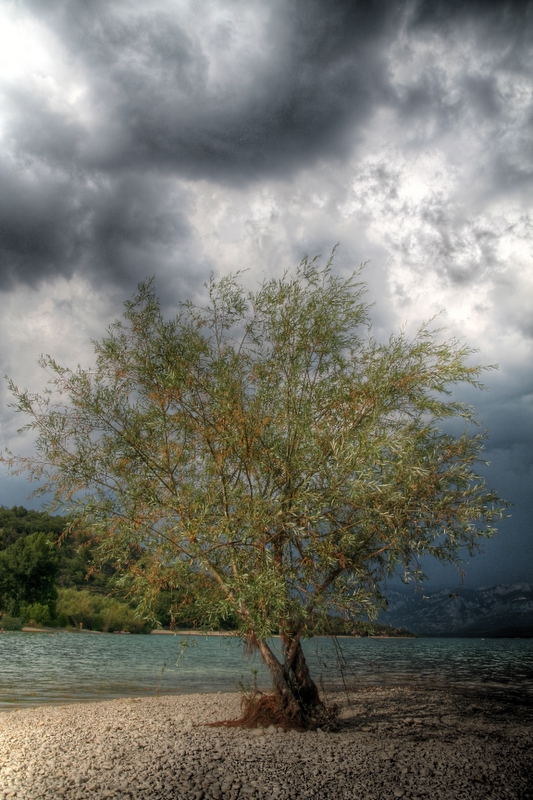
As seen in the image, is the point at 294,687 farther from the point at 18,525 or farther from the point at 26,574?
the point at 18,525

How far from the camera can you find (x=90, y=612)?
9431cm

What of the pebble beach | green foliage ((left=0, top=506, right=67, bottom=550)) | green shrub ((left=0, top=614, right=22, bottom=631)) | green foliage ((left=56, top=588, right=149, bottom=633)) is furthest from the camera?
green foliage ((left=0, top=506, right=67, bottom=550))

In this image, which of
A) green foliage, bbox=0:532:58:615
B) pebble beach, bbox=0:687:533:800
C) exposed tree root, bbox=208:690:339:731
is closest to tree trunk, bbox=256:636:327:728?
exposed tree root, bbox=208:690:339:731

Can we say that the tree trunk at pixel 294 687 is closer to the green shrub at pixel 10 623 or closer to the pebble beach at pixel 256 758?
the pebble beach at pixel 256 758

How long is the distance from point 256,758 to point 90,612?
317 ft

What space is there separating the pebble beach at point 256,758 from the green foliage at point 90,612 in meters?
85.8

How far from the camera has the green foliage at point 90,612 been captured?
9244 centimetres

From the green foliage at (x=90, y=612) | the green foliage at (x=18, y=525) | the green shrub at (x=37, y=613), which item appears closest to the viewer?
the green shrub at (x=37, y=613)

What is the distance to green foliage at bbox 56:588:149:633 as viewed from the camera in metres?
92.4

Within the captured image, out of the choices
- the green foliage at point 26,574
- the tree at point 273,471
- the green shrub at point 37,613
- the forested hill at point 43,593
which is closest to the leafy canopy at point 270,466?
the tree at point 273,471

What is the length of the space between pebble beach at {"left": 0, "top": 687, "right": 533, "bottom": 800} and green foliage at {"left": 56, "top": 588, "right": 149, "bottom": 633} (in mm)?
85790

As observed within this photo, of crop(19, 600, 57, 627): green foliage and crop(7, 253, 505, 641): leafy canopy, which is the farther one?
crop(19, 600, 57, 627): green foliage

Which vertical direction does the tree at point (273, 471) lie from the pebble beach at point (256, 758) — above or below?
above

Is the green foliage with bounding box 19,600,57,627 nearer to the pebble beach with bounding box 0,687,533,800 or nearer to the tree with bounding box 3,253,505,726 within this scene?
the pebble beach with bounding box 0,687,533,800
